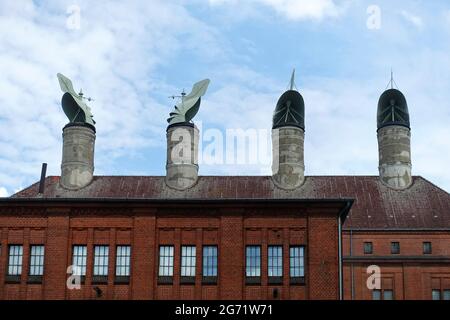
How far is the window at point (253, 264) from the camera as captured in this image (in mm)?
36338

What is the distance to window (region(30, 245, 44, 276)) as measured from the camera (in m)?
36.9

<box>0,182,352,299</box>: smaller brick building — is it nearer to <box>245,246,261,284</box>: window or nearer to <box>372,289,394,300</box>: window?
<box>245,246,261,284</box>: window

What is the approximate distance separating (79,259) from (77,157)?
15938 millimetres

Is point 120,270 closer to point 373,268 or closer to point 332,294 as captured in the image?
point 332,294

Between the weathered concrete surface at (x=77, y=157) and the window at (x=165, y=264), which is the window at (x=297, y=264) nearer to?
the window at (x=165, y=264)

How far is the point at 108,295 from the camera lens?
3628 centimetres

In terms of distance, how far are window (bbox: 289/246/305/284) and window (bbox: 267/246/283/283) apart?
20.3 inches

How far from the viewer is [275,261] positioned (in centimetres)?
3647

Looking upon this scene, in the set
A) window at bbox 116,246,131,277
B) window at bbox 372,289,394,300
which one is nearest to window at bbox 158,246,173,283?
window at bbox 116,246,131,277

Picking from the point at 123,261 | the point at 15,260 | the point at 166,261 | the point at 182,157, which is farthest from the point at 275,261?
the point at 182,157

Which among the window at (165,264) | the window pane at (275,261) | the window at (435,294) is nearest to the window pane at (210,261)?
the window at (165,264)

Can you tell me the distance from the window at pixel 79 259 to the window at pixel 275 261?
9.64 m
